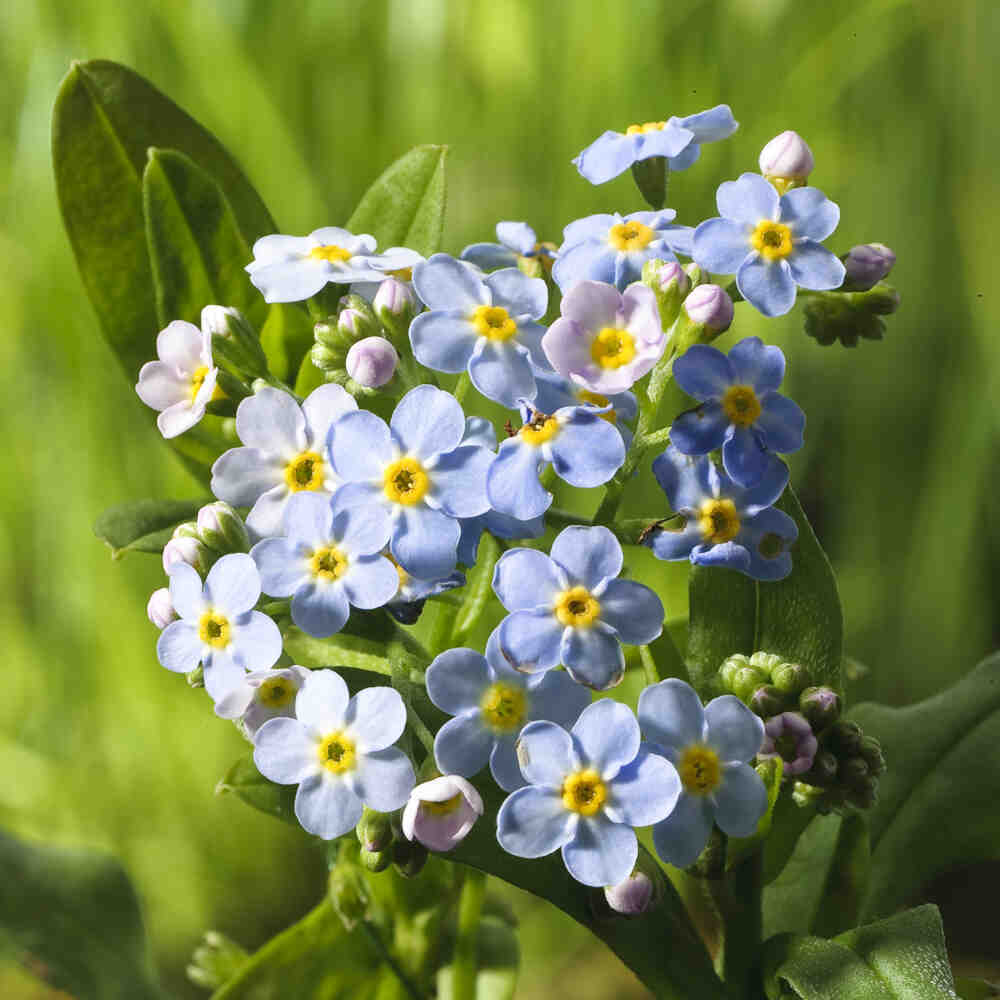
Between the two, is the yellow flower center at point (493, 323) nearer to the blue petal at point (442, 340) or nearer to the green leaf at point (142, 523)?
the blue petal at point (442, 340)

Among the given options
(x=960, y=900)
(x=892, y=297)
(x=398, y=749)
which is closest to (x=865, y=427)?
(x=960, y=900)

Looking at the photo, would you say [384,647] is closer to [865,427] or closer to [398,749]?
[398,749]

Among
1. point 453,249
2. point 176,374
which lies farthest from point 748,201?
point 453,249

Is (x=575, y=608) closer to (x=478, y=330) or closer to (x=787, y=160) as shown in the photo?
(x=478, y=330)

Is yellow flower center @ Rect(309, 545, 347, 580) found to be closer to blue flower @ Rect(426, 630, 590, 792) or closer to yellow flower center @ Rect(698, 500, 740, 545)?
blue flower @ Rect(426, 630, 590, 792)

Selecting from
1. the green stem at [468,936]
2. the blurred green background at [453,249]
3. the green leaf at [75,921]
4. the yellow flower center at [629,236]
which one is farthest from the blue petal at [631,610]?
the blurred green background at [453,249]
